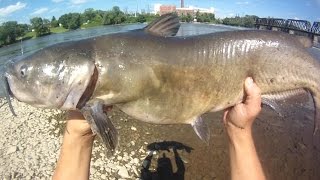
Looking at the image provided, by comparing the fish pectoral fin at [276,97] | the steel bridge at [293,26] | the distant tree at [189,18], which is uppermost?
the fish pectoral fin at [276,97]

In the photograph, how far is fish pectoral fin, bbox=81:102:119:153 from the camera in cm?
270

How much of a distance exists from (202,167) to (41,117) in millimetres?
7261

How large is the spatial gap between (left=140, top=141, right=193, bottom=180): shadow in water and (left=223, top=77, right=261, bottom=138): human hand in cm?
589

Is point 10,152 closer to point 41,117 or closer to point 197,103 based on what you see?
point 41,117

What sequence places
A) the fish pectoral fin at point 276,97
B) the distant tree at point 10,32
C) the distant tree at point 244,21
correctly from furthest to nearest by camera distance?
the distant tree at point 244,21 → the distant tree at point 10,32 → the fish pectoral fin at point 276,97

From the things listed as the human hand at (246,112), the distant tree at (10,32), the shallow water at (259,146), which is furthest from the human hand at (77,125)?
the distant tree at (10,32)

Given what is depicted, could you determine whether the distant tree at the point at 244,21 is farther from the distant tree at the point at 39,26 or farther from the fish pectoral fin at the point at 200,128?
the fish pectoral fin at the point at 200,128

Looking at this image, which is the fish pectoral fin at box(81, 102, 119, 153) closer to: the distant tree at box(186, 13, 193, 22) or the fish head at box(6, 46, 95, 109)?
the fish head at box(6, 46, 95, 109)

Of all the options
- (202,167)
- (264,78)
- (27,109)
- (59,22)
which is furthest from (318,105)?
(59,22)

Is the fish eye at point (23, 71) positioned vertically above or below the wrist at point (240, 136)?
above

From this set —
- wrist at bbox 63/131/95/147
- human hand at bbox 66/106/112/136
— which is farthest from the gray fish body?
wrist at bbox 63/131/95/147

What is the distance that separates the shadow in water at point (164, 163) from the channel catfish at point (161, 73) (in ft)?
19.9

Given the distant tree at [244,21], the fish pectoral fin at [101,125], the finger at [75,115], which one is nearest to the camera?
the fish pectoral fin at [101,125]

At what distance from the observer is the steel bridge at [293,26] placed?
37.3m
